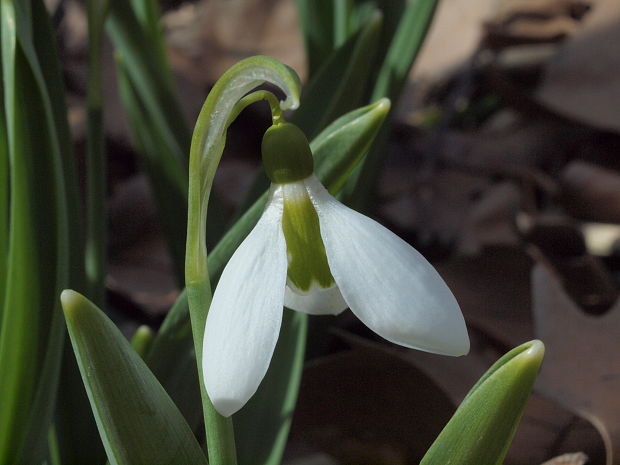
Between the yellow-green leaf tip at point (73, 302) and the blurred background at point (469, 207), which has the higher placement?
the yellow-green leaf tip at point (73, 302)

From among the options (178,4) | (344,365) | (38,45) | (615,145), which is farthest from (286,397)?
(178,4)

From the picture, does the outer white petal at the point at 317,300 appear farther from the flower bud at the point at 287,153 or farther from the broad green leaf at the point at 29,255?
the broad green leaf at the point at 29,255

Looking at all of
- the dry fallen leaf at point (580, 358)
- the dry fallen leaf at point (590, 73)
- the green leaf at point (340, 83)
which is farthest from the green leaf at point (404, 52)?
the dry fallen leaf at point (590, 73)

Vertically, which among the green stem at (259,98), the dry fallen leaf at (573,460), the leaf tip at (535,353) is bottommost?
the dry fallen leaf at (573,460)

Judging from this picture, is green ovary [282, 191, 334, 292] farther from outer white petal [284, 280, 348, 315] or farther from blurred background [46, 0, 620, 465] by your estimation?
blurred background [46, 0, 620, 465]

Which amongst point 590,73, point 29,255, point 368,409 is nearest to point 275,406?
point 368,409

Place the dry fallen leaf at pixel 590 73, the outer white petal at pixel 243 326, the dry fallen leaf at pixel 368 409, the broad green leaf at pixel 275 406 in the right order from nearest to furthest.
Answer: the outer white petal at pixel 243 326 → the broad green leaf at pixel 275 406 → the dry fallen leaf at pixel 368 409 → the dry fallen leaf at pixel 590 73

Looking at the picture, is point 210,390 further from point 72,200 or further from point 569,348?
point 569,348

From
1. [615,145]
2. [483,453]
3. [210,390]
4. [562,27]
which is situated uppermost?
[210,390]
